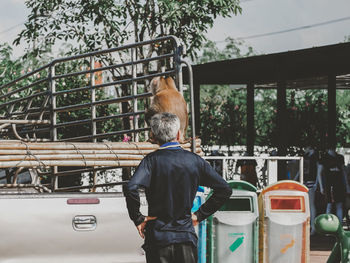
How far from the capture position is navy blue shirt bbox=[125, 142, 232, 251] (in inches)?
153

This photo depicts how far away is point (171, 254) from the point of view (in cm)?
388

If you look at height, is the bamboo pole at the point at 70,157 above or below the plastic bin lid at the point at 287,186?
above

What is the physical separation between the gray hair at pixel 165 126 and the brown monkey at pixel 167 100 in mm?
2680

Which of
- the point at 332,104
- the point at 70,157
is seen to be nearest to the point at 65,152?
the point at 70,157

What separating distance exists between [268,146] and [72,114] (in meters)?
6.17

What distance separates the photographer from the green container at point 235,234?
6.35 meters

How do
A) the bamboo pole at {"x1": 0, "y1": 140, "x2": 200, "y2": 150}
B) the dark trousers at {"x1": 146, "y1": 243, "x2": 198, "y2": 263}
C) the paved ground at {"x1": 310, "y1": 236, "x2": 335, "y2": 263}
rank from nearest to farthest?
the dark trousers at {"x1": 146, "y1": 243, "x2": 198, "y2": 263}, the bamboo pole at {"x1": 0, "y1": 140, "x2": 200, "y2": 150}, the paved ground at {"x1": 310, "y1": 236, "x2": 335, "y2": 263}

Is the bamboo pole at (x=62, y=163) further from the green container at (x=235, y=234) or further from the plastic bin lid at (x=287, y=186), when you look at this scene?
the plastic bin lid at (x=287, y=186)

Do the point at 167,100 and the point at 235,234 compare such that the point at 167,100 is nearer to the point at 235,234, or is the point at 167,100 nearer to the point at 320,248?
the point at 235,234

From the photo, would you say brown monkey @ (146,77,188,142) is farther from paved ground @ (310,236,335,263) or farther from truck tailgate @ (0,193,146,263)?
paved ground @ (310,236,335,263)

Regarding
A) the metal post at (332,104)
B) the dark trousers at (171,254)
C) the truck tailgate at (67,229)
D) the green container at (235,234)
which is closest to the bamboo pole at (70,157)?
the truck tailgate at (67,229)

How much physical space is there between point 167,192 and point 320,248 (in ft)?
21.6

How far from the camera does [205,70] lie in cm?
1420

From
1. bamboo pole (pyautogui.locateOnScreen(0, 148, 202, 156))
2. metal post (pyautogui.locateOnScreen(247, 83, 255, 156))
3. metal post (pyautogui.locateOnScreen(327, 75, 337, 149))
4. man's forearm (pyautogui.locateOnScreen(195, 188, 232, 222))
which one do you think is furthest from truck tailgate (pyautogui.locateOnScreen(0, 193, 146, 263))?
metal post (pyautogui.locateOnScreen(247, 83, 255, 156))
